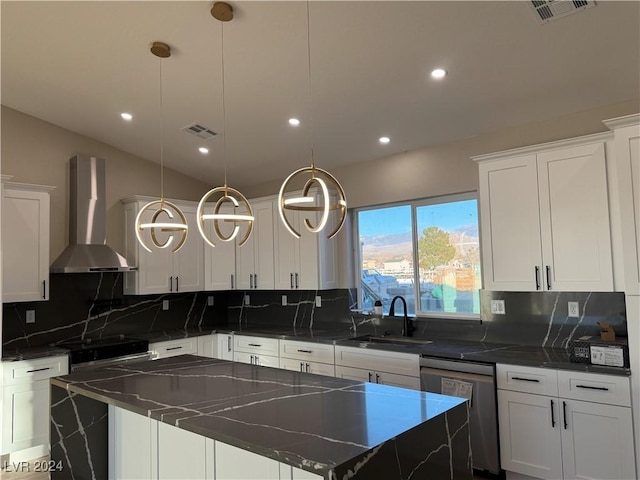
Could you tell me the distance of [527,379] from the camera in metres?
3.17

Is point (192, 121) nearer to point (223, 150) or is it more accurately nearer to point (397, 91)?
point (223, 150)

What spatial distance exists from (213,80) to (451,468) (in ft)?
10.6

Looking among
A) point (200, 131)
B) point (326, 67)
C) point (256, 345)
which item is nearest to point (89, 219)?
point (200, 131)

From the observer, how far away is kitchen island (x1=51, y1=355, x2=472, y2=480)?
1.72m

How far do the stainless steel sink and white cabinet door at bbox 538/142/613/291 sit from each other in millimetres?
1305

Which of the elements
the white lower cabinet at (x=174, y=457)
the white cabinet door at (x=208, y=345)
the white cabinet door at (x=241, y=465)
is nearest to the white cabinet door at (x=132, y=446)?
the white lower cabinet at (x=174, y=457)

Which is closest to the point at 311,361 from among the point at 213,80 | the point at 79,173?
the point at 213,80

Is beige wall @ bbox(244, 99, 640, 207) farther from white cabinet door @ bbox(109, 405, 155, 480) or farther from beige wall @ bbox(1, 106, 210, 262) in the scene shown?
white cabinet door @ bbox(109, 405, 155, 480)

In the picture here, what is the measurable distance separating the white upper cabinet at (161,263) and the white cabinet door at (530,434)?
374 cm

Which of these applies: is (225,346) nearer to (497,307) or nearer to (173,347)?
(173,347)

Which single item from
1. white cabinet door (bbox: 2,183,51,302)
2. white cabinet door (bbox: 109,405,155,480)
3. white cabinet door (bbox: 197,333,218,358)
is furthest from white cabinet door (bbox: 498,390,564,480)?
white cabinet door (bbox: 2,183,51,302)

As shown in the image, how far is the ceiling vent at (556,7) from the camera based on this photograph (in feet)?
8.17

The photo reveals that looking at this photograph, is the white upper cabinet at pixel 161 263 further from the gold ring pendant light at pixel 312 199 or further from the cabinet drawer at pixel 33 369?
the gold ring pendant light at pixel 312 199

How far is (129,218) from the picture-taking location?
17.1 ft
